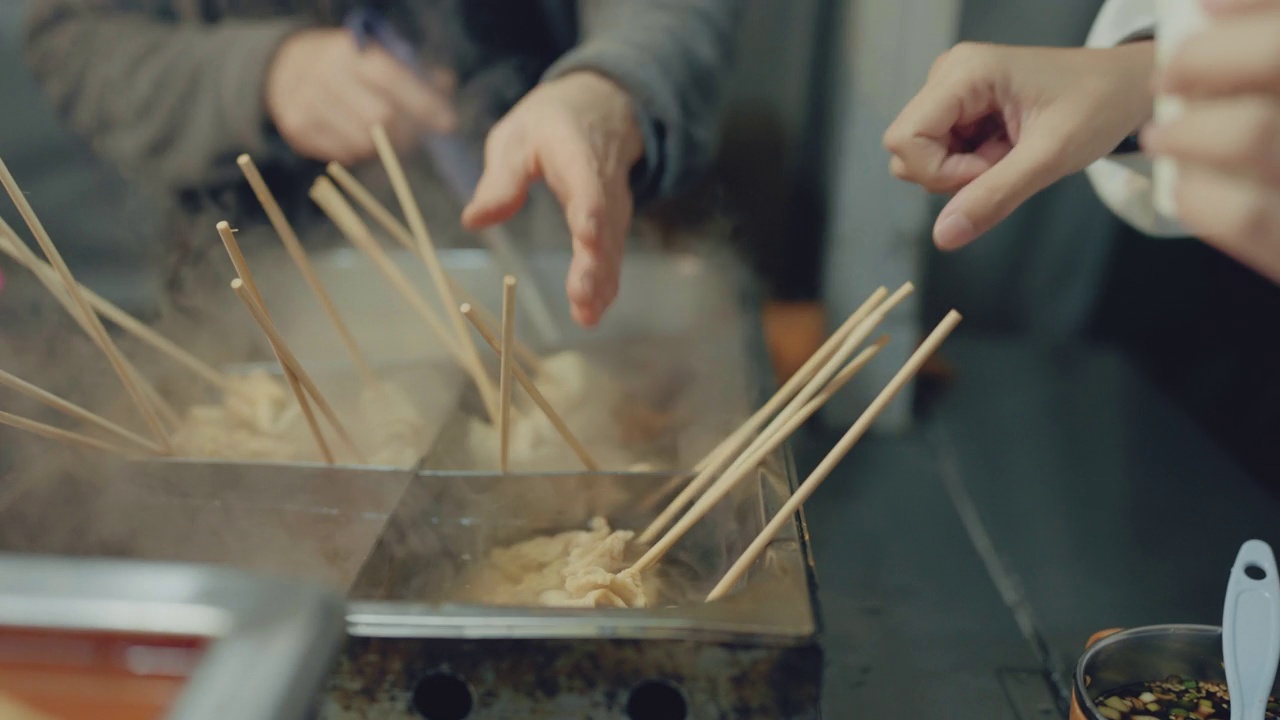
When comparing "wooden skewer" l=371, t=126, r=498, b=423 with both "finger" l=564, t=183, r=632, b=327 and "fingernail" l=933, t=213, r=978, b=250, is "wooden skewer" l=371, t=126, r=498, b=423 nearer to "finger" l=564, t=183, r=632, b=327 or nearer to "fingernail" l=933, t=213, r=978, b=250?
"finger" l=564, t=183, r=632, b=327

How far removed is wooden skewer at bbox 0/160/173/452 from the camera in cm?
101

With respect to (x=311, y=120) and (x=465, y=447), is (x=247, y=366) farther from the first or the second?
(x=465, y=447)

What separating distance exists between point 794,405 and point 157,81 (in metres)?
1.51

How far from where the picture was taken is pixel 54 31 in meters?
1.67

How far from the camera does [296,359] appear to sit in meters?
1.36

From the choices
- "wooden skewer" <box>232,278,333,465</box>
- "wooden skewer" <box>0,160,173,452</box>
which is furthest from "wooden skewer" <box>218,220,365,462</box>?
"wooden skewer" <box>0,160,173,452</box>

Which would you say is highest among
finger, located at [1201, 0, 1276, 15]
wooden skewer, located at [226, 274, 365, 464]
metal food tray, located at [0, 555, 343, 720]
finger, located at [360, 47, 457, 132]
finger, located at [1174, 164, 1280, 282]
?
finger, located at [360, 47, 457, 132]

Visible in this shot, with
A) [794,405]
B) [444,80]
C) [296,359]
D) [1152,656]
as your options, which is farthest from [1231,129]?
[444,80]

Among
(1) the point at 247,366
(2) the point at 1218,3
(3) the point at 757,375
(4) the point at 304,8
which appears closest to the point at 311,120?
(4) the point at 304,8

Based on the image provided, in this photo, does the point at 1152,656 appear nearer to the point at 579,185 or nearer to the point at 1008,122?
the point at 1008,122

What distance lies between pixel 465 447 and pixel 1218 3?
1122 millimetres

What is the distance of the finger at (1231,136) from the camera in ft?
1.93

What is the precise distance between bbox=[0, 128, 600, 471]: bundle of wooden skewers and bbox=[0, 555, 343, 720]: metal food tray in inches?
17.0

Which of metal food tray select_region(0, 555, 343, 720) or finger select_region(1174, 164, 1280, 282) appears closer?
metal food tray select_region(0, 555, 343, 720)
